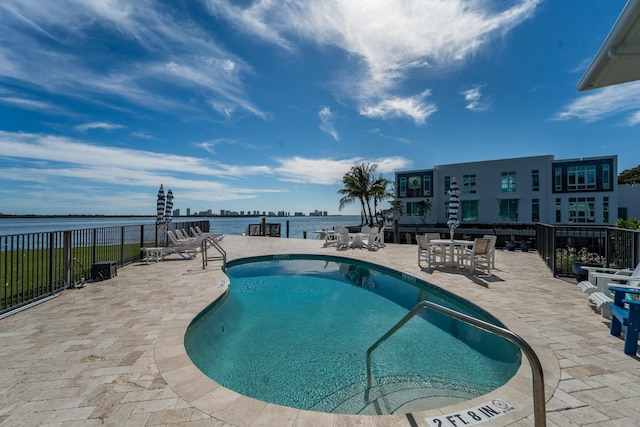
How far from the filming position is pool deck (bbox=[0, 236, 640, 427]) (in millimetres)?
2119

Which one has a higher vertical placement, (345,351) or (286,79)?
(286,79)

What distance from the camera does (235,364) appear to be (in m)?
3.69

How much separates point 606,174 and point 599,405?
1110 inches

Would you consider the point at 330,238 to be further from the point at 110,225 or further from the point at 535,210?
the point at 535,210

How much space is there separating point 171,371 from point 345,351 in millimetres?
2291

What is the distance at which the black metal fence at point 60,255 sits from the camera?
4711mm

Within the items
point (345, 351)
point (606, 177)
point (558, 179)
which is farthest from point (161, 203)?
point (606, 177)

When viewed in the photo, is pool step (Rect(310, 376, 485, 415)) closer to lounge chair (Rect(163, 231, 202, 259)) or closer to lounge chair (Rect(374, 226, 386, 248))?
lounge chair (Rect(163, 231, 202, 259))

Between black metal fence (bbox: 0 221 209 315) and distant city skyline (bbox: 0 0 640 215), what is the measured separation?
216 centimetres

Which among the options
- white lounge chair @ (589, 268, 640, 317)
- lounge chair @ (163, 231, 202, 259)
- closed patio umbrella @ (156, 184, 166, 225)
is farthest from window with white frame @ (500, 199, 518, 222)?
closed patio umbrella @ (156, 184, 166, 225)

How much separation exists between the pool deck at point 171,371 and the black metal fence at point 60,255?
431 millimetres

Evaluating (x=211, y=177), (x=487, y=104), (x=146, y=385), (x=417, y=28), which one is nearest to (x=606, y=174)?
(x=487, y=104)

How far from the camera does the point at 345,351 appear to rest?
401cm

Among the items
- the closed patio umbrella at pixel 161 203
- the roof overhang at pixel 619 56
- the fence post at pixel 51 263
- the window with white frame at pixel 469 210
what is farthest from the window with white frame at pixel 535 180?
the fence post at pixel 51 263
